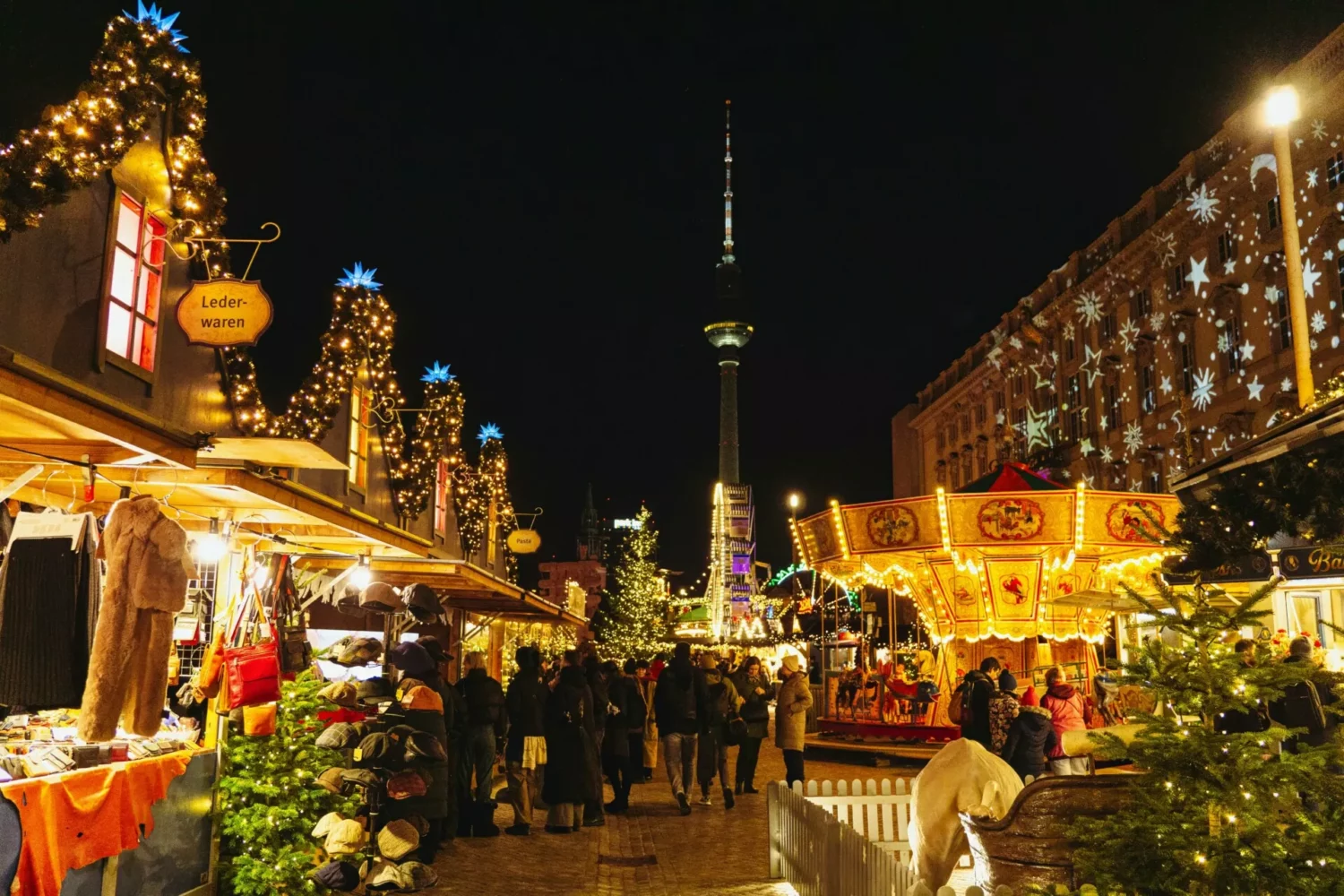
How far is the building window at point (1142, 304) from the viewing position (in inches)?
1523

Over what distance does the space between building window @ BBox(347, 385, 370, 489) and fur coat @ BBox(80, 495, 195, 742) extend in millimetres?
8963

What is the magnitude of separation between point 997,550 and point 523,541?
1259cm

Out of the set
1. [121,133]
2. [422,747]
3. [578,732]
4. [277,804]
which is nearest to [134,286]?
[121,133]

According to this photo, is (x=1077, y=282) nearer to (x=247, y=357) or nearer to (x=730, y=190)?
(x=247, y=357)

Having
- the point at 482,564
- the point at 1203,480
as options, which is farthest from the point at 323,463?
the point at 482,564

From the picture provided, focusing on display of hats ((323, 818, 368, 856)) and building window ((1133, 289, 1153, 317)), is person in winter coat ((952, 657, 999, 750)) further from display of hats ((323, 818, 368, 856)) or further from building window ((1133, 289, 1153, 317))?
building window ((1133, 289, 1153, 317))

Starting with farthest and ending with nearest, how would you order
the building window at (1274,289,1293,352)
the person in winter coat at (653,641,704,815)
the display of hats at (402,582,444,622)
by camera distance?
the building window at (1274,289,1293,352) → the person in winter coat at (653,641,704,815) → the display of hats at (402,582,444,622)

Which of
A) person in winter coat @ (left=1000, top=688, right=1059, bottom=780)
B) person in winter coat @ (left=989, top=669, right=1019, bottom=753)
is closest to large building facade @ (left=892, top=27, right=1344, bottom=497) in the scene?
person in winter coat @ (left=989, top=669, right=1019, bottom=753)

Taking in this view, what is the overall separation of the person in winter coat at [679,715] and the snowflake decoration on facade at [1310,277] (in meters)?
22.3

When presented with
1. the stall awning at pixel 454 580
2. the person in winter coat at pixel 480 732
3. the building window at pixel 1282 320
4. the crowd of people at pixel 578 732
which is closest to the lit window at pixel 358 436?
the stall awning at pixel 454 580

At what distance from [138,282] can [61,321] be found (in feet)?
3.42

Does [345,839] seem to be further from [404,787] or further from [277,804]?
[277,804]

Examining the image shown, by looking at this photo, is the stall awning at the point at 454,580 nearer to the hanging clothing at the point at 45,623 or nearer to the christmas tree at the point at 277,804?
the christmas tree at the point at 277,804

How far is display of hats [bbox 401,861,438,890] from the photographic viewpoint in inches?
272
